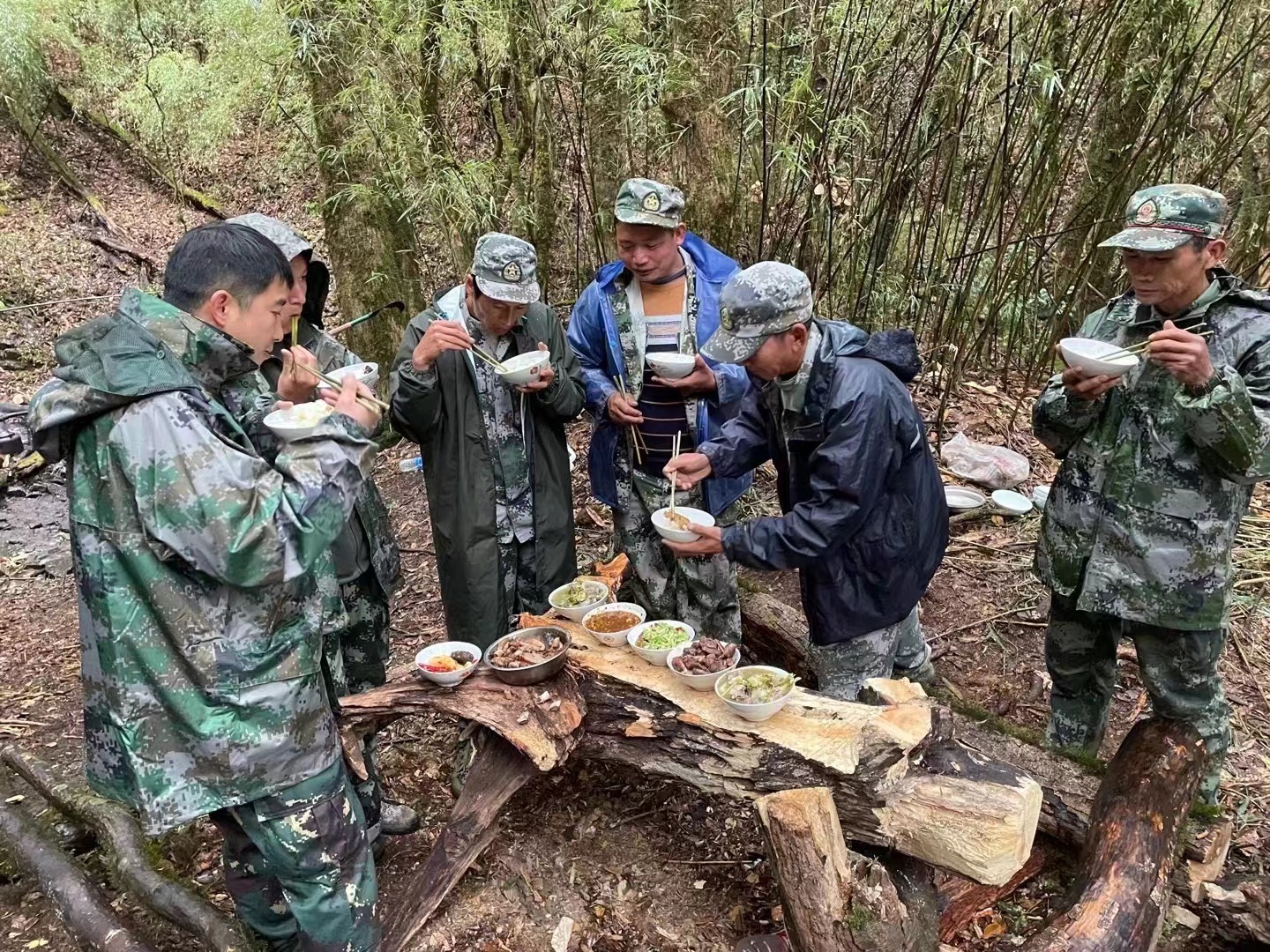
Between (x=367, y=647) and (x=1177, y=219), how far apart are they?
313cm

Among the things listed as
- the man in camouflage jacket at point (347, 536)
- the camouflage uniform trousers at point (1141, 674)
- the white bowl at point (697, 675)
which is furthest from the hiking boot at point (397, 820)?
the camouflage uniform trousers at point (1141, 674)

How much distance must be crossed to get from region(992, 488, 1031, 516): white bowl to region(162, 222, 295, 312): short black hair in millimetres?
4409

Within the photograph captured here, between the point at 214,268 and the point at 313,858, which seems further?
the point at 313,858

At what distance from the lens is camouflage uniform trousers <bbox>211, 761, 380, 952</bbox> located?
2.13 metres

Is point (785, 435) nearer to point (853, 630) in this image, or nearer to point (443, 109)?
point (853, 630)

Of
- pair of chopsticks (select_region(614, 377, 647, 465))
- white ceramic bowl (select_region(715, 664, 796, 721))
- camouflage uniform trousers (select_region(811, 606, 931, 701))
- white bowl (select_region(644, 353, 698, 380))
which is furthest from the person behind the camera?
pair of chopsticks (select_region(614, 377, 647, 465))

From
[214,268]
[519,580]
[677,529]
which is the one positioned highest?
[214,268]

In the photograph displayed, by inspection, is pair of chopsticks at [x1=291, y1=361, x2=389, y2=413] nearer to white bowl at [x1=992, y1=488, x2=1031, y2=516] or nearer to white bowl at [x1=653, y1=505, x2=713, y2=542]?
white bowl at [x1=653, y1=505, x2=713, y2=542]

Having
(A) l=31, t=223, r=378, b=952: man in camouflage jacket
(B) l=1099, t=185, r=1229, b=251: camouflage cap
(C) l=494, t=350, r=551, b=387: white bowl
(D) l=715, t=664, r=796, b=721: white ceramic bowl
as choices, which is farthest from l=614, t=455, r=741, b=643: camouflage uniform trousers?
(B) l=1099, t=185, r=1229, b=251: camouflage cap

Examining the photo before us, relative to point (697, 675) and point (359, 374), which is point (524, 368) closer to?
point (359, 374)

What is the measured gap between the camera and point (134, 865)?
2914 millimetres

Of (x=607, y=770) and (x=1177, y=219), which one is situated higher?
(x=1177, y=219)

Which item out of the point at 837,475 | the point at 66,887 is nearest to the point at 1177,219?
the point at 837,475

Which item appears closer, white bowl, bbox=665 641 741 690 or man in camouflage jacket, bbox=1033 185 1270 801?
man in camouflage jacket, bbox=1033 185 1270 801
